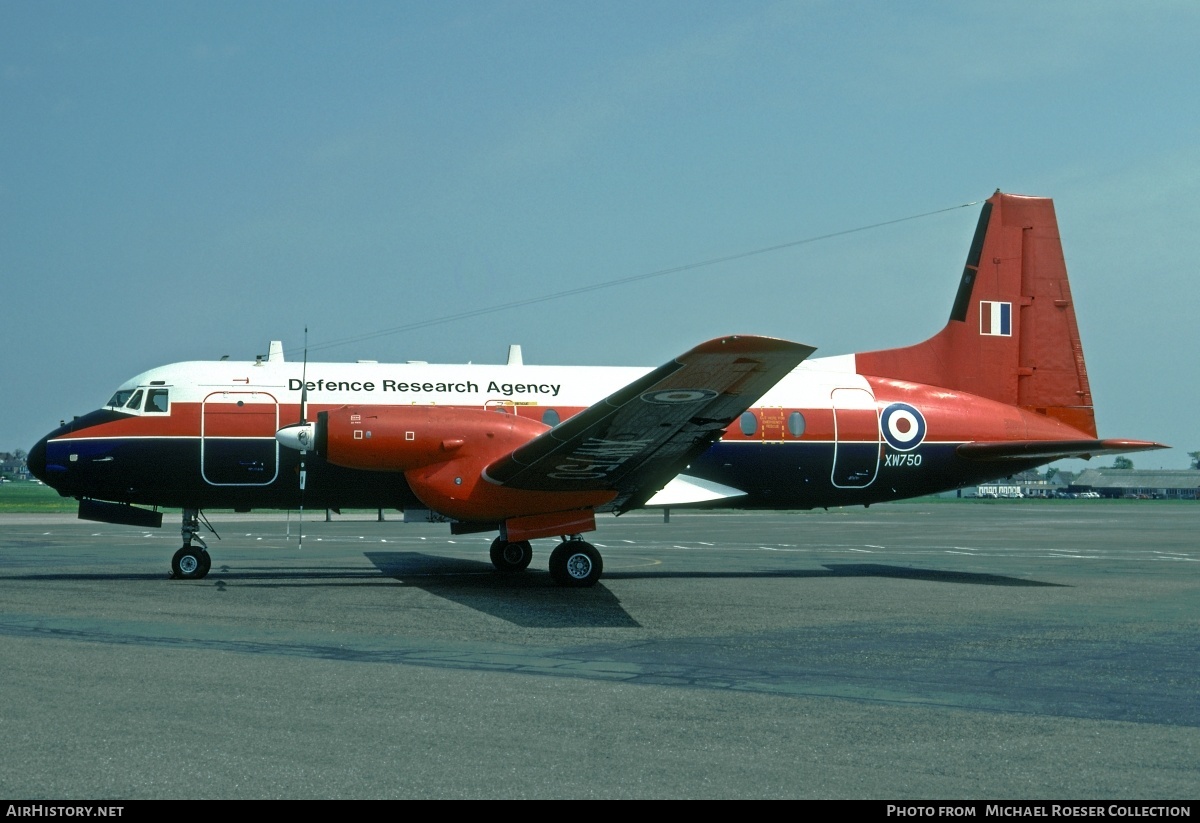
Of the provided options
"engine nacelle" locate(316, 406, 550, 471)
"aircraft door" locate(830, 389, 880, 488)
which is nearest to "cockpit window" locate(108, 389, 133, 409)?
"engine nacelle" locate(316, 406, 550, 471)

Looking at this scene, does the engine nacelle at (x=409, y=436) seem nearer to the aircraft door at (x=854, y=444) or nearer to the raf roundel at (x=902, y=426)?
the aircraft door at (x=854, y=444)

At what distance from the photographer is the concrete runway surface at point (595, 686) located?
20.4 ft

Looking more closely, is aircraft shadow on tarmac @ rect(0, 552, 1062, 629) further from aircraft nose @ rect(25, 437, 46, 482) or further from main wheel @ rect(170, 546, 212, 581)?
aircraft nose @ rect(25, 437, 46, 482)

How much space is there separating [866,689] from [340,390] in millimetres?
12977

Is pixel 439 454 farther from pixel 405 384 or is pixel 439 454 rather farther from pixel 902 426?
pixel 902 426

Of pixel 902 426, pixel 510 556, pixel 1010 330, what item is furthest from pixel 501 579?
pixel 1010 330

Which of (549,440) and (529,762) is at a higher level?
(549,440)

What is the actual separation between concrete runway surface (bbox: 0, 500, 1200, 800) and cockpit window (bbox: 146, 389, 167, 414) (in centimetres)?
298

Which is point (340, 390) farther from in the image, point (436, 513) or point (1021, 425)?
point (1021, 425)

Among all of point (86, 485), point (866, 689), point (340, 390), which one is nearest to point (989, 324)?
point (340, 390)

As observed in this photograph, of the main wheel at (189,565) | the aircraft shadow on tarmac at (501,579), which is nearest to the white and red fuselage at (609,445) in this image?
the main wheel at (189,565)

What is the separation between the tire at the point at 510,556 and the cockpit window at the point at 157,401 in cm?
645

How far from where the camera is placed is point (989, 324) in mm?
22453

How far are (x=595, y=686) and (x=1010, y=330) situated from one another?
Result: 1632 cm
